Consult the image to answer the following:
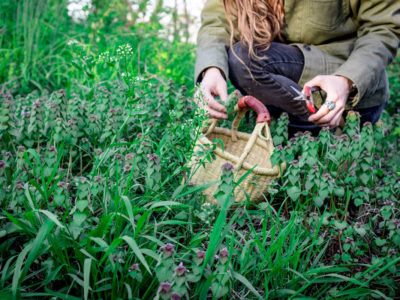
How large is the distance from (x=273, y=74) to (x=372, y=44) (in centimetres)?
54

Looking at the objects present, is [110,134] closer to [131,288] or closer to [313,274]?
[131,288]

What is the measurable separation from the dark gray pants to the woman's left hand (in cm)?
32

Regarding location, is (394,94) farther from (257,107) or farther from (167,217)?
(167,217)

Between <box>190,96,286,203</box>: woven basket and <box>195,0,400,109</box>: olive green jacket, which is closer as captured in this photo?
<box>190,96,286,203</box>: woven basket

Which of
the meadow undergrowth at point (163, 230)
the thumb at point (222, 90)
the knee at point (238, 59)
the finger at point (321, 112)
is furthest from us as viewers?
the knee at point (238, 59)

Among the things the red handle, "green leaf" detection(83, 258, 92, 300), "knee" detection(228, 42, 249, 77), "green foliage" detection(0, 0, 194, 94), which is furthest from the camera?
"green foliage" detection(0, 0, 194, 94)

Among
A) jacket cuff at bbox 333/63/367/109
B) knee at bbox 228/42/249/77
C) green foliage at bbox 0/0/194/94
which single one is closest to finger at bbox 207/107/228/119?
knee at bbox 228/42/249/77

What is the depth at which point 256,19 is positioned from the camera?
2178 mm

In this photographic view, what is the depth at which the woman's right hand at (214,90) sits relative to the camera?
1.87m

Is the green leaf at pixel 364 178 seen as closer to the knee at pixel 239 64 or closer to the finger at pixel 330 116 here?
the finger at pixel 330 116

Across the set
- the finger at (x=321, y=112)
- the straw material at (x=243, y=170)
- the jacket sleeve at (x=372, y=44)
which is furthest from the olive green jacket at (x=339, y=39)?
the straw material at (x=243, y=170)

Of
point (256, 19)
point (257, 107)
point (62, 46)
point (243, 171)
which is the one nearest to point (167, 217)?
point (243, 171)

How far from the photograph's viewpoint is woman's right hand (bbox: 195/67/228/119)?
187 cm

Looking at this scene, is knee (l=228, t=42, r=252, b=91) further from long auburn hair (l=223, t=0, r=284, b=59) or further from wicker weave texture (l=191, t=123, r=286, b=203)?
wicker weave texture (l=191, t=123, r=286, b=203)
